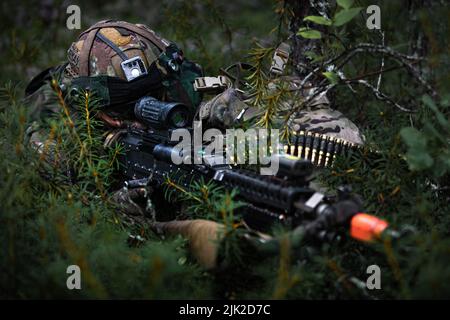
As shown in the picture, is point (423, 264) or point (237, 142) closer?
point (423, 264)

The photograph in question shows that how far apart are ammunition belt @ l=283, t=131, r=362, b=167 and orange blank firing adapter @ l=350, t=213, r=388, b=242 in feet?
2.88

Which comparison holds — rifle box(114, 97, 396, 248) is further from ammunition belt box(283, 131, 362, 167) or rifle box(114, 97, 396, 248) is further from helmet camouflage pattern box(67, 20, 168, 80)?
ammunition belt box(283, 131, 362, 167)

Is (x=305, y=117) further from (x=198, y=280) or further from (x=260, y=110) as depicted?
(x=198, y=280)

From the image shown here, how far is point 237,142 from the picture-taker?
276 cm

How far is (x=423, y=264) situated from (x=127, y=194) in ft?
5.67

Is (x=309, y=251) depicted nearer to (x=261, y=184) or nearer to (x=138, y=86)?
(x=261, y=184)

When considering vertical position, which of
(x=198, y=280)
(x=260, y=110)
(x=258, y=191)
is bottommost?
(x=198, y=280)

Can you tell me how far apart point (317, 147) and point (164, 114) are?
35.4 inches

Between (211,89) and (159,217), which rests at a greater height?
(211,89)

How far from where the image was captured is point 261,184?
7.68ft
